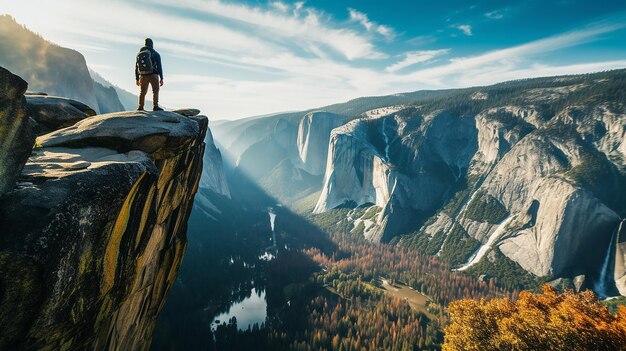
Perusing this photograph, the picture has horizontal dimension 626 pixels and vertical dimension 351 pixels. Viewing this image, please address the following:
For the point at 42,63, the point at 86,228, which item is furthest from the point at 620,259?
the point at 42,63

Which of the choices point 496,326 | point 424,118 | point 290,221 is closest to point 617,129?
point 424,118

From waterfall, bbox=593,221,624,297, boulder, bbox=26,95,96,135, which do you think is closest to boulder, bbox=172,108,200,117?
boulder, bbox=26,95,96,135

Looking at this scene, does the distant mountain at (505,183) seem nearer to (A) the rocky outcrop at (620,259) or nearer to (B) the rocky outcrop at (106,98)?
(A) the rocky outcrop at (620,259)

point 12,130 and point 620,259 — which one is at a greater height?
point 12,130

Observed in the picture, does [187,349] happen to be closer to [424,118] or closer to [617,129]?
[617,129]

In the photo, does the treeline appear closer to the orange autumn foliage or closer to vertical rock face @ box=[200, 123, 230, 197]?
the orange autumn foliage

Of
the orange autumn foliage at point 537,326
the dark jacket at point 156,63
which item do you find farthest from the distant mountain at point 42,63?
the orange autumn foliage at point 537,326

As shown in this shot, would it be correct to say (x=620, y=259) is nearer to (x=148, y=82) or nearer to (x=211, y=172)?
(x=148, y=82)

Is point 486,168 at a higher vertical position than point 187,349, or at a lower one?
higher
